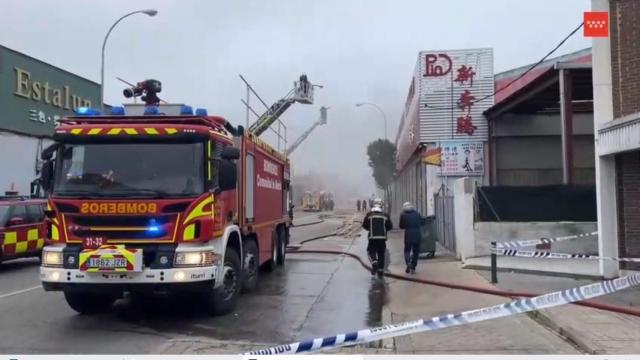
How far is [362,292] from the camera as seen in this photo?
10.6 meters

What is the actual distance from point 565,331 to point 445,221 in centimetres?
1060

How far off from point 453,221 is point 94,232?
10.8 m

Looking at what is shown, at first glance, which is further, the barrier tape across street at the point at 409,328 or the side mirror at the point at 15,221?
the side mirror at the point at 15,221

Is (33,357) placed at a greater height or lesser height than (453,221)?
lesser

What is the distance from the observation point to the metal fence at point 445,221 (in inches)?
633

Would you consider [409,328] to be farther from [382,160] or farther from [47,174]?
[382,160]

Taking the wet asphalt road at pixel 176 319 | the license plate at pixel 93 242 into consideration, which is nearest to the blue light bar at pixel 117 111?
the license plate at pixel 93 242

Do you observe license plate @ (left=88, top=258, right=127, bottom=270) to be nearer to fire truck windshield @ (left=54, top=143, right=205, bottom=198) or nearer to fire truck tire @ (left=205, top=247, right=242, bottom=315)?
fire truck windshield @ (left=54, top=143, right=205, bottom=198)

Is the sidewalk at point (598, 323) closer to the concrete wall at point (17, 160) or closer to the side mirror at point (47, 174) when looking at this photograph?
the side mirror at point (47, 174)

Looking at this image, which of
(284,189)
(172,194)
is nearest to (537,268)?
(284,189)

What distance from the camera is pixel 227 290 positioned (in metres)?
8.19

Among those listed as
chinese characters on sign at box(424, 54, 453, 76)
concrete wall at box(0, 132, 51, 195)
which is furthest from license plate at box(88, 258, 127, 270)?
chinese characters on sign at box(424, 54, 453, 76)

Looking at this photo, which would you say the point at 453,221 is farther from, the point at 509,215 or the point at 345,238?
the point at 345,238

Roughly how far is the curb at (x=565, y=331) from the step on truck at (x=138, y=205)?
4.24 metres
